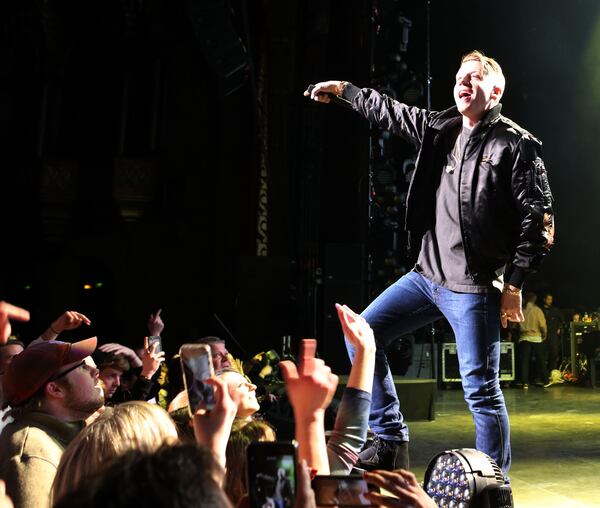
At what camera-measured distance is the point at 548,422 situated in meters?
7.47

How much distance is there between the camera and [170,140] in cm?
1692

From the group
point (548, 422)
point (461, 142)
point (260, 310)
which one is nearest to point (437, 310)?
point (461, 142)

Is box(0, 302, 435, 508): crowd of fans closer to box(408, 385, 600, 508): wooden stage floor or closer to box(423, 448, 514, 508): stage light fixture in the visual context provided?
box(423, 448, 514, 508): stage light fixture

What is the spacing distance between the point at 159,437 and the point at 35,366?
0.94 meters

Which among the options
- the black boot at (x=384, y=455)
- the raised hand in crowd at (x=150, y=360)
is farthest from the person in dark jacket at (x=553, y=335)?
the black boot at (x=384, y=455)

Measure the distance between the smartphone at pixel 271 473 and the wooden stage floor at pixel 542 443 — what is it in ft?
9.09

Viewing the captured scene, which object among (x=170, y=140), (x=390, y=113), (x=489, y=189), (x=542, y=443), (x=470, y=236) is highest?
(x=170, y=140)

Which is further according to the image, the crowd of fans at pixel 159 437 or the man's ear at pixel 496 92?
the man's ear at pixel 496 92

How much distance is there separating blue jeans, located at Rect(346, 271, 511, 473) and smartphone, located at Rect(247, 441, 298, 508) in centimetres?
171

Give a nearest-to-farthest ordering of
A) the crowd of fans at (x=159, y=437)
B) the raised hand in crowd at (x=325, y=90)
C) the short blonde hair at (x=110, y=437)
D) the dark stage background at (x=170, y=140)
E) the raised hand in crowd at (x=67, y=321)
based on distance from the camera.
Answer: the crowd of fans at (x=159, y=437), the short blonde hair at (x=110, y=437), the raised hand in crowd at (x=325, y=90), the raised hand in crowd at (x=67, y=321), the dark stage background at (x=170, y=140)

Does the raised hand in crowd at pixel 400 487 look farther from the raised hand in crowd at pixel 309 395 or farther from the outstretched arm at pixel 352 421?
the outstretched arm at pixel 352 421

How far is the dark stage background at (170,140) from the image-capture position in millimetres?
14516

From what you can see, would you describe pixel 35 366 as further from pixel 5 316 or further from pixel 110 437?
pixel 110 437

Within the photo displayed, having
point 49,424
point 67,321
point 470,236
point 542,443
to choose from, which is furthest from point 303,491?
point 542,443
